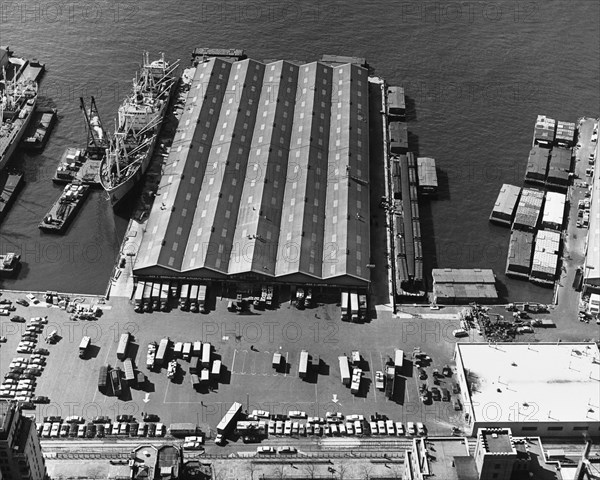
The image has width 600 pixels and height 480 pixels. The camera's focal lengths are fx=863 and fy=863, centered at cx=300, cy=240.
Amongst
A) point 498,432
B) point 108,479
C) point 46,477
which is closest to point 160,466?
point 108,479

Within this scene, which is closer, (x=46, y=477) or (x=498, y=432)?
(x=498, y=432)

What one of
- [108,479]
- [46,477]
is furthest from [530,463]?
[46,477]

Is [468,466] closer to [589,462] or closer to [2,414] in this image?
[589,462]

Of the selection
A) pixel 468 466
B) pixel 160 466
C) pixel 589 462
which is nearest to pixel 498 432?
pixel 468 466

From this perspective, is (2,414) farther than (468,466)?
No

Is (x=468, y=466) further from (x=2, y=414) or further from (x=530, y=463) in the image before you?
(x=2, y=414)

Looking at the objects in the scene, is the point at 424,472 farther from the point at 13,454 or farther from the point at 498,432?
the point at 13,454

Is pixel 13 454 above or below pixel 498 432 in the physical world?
below
